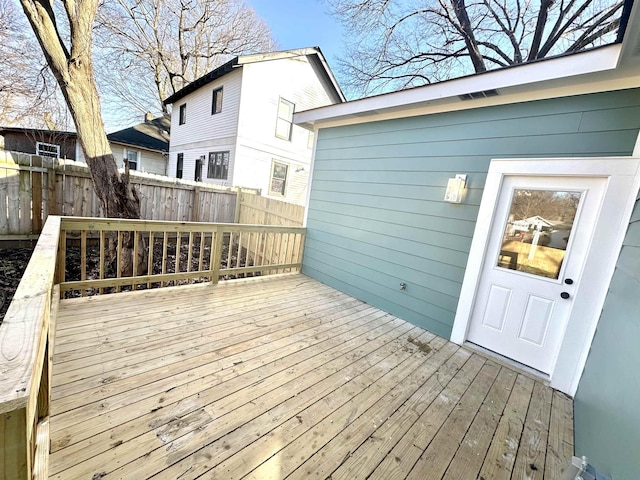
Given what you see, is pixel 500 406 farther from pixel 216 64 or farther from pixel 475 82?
pixel 216 64

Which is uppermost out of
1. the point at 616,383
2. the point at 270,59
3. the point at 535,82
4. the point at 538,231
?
the point at 270,59

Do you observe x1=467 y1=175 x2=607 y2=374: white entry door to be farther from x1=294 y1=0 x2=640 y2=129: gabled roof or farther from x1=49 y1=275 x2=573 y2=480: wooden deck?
x1=294 y1=0 x2=640 y2=129: gabled roof

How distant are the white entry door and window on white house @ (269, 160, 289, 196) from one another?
8.74 metres

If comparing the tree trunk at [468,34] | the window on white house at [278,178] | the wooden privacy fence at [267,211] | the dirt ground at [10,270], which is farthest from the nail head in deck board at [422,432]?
the window on white house at [278,178]

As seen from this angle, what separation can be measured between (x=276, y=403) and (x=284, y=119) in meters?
10.3

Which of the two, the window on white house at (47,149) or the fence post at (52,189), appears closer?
the fence post at (52,189)

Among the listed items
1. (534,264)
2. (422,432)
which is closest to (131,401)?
(422,432)

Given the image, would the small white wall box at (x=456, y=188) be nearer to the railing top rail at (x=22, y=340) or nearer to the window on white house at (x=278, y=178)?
the railing top rail at (x=22, y=340)

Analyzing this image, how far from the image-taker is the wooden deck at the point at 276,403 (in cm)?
150

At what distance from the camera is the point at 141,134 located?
14.0 m

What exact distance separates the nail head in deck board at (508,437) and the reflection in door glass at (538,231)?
3.64ft

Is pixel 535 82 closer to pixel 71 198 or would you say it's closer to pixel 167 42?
pixel 71 198

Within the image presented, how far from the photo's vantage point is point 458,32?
7688mm

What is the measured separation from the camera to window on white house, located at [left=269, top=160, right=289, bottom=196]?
10.6 meters
